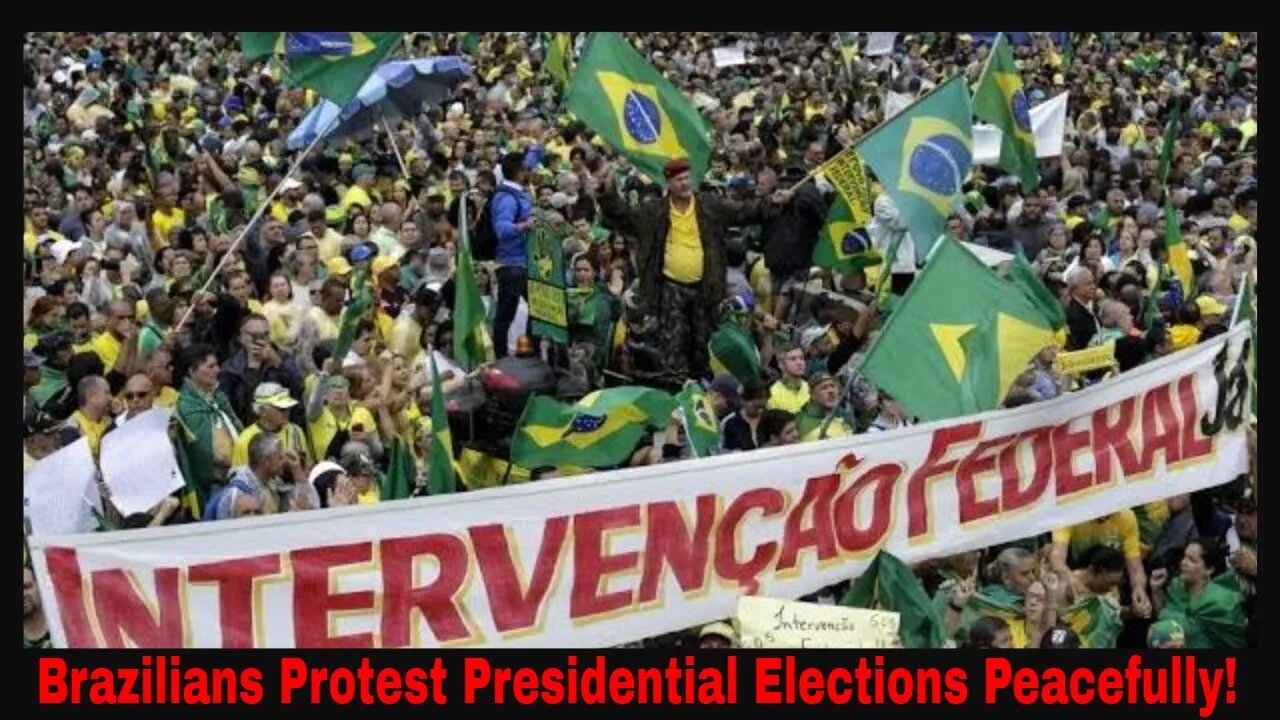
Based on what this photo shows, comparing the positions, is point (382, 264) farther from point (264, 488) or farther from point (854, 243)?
point (264, 488)

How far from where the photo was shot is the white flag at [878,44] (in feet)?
89.4

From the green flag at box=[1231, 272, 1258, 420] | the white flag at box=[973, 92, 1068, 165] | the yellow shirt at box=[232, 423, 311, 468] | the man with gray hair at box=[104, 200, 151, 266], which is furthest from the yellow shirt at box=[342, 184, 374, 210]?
the green flag at box=[1231, 272, 1258, 420]

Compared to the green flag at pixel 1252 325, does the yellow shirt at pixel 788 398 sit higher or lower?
lower

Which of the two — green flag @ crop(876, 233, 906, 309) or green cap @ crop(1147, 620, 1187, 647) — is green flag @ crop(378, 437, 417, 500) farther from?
green flag @ crop(876, 233, 906, 309)

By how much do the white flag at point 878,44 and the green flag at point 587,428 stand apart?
17367 millimetres

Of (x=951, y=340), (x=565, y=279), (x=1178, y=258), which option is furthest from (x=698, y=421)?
(x=1178, y=258)

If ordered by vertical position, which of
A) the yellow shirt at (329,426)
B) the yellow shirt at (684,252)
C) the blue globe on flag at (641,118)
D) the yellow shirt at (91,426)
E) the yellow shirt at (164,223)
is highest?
the blue globe on flag at (641,118)

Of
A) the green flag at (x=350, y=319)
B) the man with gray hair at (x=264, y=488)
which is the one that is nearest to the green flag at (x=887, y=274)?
the green flag at (x=350, y=319)

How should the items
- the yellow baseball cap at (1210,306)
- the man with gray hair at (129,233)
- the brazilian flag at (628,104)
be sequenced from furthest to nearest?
the man with gray hair at (129,233), the yellow baseball cap at (1210,306), the brazilian flag at (628,104)

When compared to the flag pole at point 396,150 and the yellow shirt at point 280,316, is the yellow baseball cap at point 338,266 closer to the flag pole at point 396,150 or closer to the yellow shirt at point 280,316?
the yellow shirt at point 280,316

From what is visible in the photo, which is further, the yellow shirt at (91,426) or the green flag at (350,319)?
the green flag at (350,319)

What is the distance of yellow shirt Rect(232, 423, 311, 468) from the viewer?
34.5ft

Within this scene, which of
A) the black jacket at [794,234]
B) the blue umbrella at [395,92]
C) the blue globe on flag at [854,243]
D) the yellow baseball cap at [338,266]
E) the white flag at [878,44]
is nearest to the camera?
the blue globe on flag at [854,243]

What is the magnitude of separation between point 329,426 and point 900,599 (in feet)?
12.0
